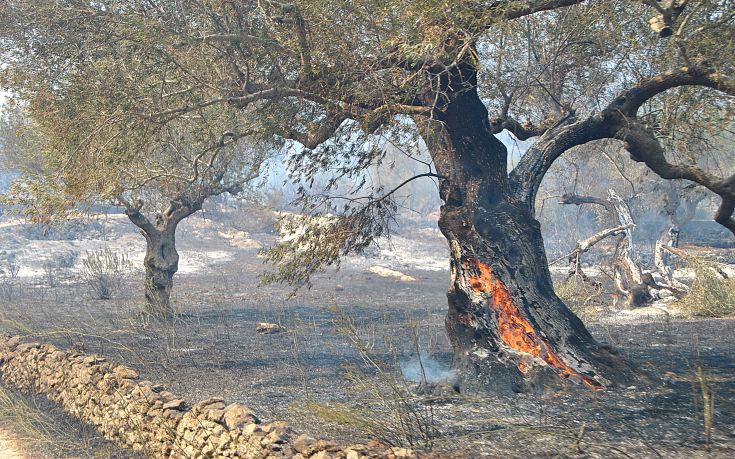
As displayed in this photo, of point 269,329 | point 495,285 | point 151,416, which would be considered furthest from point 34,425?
point 269,329

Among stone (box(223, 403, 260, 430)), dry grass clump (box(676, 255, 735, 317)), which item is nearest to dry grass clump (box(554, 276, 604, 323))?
dry grass clump (box(676, 255, 735, 317))

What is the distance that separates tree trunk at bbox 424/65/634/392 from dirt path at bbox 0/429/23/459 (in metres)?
5.96

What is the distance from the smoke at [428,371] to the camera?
1039 cm

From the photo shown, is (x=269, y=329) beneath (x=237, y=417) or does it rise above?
beneath

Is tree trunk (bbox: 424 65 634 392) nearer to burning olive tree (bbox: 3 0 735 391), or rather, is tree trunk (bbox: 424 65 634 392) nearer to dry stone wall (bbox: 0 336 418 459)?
burning olive tree (bbox: 3 0 735 391)

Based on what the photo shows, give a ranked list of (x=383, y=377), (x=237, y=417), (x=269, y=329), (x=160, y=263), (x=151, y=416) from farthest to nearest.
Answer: (x=160, y=263)
(x=269, y=329)
(x=151, y=416)
(x=237, y=417)
(x=383, y=377)

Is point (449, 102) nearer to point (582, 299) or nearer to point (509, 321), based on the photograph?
point (509, 321)

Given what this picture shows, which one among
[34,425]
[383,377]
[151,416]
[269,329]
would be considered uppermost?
[383,377]

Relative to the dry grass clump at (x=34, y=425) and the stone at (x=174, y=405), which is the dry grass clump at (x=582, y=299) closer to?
the stone at (x=174, y=405)

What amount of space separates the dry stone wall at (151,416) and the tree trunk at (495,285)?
134 inches

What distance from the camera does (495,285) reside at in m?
9.55

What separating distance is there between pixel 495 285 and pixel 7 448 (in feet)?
22.8

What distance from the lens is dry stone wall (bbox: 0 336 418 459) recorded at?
6582 mm

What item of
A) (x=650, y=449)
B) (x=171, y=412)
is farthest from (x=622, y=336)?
(x=171, y=412)
